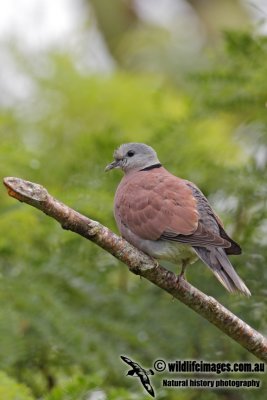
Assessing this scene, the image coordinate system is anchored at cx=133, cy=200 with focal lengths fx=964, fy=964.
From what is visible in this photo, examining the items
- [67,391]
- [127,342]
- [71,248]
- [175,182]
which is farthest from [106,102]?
[67,391]

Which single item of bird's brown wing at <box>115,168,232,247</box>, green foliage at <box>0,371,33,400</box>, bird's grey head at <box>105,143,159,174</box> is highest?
bird's grey head at <box>105,143,159,174</box>

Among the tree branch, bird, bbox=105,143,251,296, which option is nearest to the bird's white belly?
bird, bbox=105,143,251,296

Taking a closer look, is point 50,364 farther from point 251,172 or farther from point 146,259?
point 146,259

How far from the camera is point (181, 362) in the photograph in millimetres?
6160

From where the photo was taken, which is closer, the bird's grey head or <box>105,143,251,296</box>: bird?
<box>105,143,251,296</box>: bird

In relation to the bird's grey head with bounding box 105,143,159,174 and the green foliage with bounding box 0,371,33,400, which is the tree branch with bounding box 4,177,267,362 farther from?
the bird's grey head with bounding box 105,143,159,174

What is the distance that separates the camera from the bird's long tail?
4.81 metres

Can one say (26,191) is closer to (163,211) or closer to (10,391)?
(10,391)

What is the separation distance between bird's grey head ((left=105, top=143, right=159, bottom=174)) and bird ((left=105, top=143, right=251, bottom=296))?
49cm

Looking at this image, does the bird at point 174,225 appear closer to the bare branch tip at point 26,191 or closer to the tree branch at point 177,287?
the tree branch at point 177,287

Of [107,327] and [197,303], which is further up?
[107,327]

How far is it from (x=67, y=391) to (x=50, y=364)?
192 cm

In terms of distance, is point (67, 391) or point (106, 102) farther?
point (106, 102)

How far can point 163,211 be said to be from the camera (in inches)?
204
